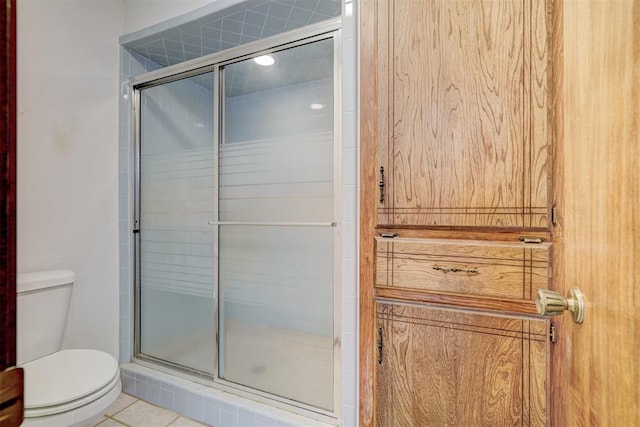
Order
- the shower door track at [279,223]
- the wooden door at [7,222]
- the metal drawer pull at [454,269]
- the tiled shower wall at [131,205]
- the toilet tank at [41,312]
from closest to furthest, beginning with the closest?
the wooden door at [7,222], the metal drawer pull at [454,269], the tiled shower wall at [131,205], the toilet tank at [41,312], the shower door track at [279,223]

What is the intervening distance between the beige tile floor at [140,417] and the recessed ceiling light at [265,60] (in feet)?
6.31

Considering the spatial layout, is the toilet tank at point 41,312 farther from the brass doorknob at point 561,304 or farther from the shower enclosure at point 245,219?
the brass doorknob at point 561,304

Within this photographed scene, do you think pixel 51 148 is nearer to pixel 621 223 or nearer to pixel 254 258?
pixel 254 258

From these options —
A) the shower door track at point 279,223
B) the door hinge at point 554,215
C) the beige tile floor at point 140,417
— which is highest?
the door hinge at point 554,215

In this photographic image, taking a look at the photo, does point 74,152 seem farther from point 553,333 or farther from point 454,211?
point 553,333

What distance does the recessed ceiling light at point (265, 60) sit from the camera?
163cm

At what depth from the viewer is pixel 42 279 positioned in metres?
1.38

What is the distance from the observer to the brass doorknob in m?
0.46

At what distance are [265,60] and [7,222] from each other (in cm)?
157

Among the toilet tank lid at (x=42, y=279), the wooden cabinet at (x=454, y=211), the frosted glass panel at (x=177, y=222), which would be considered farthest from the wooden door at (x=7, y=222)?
the frosted glass panel at (x=177, y=222)

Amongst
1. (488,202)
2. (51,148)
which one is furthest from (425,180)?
(51,148)

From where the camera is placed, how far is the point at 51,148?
5.08ft

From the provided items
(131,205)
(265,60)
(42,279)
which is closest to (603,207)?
(265,60)

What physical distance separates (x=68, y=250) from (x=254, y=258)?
0.99 m
